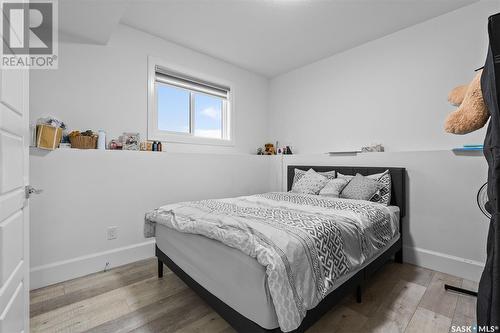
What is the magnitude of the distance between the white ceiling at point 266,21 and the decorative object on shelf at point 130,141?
101 centimetres

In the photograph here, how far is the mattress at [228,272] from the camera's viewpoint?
43.0 inches

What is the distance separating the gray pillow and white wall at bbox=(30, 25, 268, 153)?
6.59ft

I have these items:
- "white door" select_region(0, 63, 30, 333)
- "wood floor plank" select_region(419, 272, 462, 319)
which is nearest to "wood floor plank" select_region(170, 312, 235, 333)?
"white door" select_region(0, 63, 30, 333)

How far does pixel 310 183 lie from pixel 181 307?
6.40 ft

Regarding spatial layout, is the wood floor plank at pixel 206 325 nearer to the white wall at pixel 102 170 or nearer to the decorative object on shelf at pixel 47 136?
the white wall at pixel 102 170

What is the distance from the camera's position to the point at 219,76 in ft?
11.5

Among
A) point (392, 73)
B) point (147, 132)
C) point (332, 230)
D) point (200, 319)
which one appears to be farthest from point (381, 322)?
point (147, 132)

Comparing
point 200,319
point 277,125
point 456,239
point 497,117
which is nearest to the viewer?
point 497,117

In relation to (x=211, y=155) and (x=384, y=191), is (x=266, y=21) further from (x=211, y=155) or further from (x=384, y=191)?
(x=384, y=191)

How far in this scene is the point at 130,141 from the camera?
2.56 metres

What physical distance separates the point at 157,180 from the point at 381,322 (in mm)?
2403

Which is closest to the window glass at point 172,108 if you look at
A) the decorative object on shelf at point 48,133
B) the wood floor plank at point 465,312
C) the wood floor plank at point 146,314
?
the decorative object on shelf at point 48,133

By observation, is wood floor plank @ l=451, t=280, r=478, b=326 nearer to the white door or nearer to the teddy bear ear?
Result: the teddy bear ear

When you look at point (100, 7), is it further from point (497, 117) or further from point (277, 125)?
point (277, 125)
